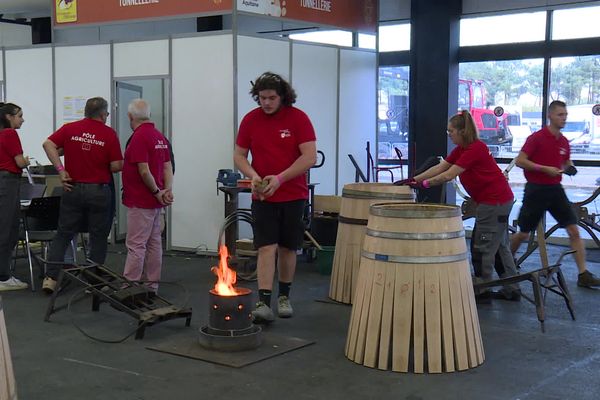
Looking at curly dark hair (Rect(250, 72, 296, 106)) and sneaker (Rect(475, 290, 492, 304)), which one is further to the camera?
sneaker (Rect(475, 290, 492, 304))

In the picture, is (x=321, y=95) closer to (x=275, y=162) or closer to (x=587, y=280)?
(x=587, y=280)

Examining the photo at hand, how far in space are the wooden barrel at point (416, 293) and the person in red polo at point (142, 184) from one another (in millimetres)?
2101

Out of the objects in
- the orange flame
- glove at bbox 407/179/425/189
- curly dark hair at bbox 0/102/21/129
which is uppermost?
curly dark hair at bbox 0/102/21/129

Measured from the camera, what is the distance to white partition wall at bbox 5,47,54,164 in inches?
369

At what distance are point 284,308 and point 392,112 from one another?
6.40 metres

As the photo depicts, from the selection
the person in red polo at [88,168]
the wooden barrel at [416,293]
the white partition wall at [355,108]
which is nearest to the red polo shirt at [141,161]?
the person in red polo at [88,168]

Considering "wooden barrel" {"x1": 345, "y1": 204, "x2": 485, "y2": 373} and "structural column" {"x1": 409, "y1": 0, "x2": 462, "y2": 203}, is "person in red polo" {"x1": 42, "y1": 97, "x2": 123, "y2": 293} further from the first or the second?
"structural column" {"x1": 409, "y1": 0, "x2": 462, "y2": 203}

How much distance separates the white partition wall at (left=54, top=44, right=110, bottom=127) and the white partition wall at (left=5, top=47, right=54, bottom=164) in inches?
6.6

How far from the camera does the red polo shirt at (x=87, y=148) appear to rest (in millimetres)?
5656

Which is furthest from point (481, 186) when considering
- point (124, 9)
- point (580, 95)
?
point (124, 9)

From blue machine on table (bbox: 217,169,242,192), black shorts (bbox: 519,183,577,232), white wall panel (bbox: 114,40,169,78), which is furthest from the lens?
white wall panel (bbox: 114,40,169,78)

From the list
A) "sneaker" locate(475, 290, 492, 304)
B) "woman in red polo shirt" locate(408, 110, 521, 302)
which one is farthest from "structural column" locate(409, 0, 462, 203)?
"woman in red polo shirt" locate(408, 110, 521, 302)

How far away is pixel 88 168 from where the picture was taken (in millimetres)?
5668

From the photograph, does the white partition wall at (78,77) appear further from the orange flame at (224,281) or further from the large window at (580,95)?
the large window at (580,95)
